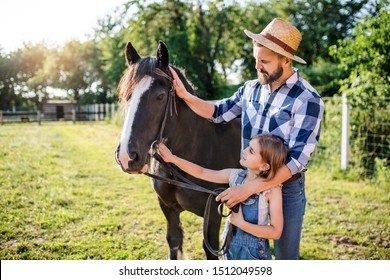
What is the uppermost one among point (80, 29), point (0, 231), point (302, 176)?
point (80, 29)

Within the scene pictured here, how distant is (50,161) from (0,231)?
3.81 metres

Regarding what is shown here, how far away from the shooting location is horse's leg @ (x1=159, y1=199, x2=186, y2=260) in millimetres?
2891

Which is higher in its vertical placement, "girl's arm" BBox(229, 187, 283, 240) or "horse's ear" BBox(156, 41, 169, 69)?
"horse's ear" BBox(156, 41, 169, 69)

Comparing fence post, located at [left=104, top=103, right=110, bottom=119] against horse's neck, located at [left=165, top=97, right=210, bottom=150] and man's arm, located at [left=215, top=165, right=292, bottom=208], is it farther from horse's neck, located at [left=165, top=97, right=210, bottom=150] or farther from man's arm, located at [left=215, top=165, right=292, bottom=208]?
man's arm, located at [left=215, top=165, right=292, bottom=208]

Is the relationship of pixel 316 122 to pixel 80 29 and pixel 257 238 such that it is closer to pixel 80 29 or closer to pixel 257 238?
pixel 257 238

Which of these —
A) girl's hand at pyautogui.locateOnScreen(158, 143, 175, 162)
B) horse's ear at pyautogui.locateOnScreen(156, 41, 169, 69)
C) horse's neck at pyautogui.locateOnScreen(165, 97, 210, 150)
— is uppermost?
horse's ear at pyautogui.locateOnScreen(156, 41, 169, 69)

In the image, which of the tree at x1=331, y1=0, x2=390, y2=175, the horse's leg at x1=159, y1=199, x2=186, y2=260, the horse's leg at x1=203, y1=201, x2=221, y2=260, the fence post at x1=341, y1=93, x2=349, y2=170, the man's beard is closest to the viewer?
the man's beard

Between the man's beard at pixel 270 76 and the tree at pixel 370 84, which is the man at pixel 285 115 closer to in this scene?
the man's beard at pixel 270 76

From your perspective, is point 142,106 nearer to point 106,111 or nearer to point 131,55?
point 131,55

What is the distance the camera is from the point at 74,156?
8.11 meters

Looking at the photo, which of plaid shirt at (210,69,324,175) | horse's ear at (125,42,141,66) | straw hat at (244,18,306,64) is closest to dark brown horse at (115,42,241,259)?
horse's ear at (125,42,141,66)

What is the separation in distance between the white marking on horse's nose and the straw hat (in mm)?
730

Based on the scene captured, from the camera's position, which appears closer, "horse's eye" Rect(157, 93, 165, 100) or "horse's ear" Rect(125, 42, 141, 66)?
"horse's eye" Rect(157, 93, 165, 100)
